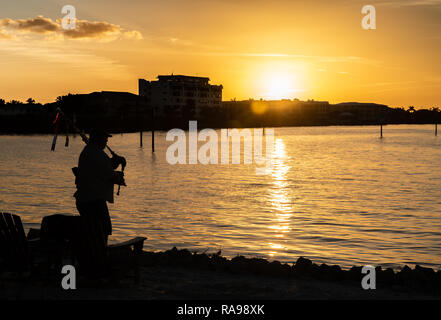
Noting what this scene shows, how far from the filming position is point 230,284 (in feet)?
26.7

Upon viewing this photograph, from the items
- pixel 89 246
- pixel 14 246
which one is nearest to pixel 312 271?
pixel 89 246

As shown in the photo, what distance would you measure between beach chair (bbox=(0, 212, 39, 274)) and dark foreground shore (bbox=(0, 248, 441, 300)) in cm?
26

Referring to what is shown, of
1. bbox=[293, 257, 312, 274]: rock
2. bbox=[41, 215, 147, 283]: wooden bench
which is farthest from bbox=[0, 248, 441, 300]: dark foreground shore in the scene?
bbox=[41, 215, 147, 283]: wooden bench

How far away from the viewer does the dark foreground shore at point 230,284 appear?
7414 mm

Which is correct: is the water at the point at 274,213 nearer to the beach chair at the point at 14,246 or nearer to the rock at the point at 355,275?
the rock at the point at 355,275

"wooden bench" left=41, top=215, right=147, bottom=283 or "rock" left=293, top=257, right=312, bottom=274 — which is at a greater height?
"wooden bench" left=41, top=215, right=147, bottom=283

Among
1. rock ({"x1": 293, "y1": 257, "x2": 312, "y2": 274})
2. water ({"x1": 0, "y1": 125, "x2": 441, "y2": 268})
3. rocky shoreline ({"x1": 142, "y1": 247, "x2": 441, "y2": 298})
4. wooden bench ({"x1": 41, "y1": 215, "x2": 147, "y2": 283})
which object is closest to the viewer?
wooden bench ({"x1": 41, "y1": 215, "x2": 147, "y2": 283})

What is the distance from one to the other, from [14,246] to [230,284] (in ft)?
9.94

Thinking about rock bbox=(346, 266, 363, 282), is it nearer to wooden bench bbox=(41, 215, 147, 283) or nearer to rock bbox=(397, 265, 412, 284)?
rock bbox=(397, 265, 412, 284)

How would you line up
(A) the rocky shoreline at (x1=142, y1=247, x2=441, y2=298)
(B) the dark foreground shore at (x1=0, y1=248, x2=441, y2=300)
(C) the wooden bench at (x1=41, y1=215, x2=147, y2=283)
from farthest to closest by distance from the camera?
(A) the rocky shoreline at (x1=142, y1=247, x2=441, y2=298) → (B) the dark foreground shore at (x1=0, y1=248, x2=441, y2=300) → (C) the wooden bench at (x1=41, y1=215, x2=147, y2=283)

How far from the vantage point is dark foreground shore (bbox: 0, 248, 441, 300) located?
7.41 metres

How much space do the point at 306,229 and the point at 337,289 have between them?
837 cm

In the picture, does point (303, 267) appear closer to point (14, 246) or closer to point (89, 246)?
point (89, 246)

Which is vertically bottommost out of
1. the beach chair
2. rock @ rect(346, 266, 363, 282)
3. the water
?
the water
